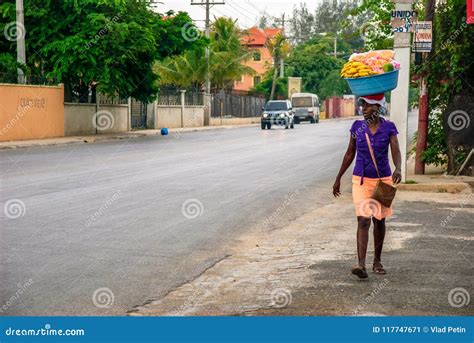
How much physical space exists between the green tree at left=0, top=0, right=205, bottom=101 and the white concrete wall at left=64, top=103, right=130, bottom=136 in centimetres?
104

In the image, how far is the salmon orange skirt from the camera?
7438 millimetres

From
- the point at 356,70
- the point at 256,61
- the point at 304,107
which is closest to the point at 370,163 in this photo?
the point at 356,70

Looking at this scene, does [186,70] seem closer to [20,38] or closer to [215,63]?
[215,63]

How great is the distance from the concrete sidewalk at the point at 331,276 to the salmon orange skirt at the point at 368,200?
603 millimetres

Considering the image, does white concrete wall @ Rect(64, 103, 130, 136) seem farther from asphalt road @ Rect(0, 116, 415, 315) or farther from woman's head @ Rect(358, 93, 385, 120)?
woman's head @ Rect(358, 93, 385, 120)

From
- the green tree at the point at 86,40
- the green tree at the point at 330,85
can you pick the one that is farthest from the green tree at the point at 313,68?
the green tree at the point at 86,40

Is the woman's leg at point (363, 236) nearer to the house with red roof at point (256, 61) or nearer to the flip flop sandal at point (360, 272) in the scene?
the flip flop sandal at point (360, 272)

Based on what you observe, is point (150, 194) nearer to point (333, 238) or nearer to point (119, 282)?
point (333, 238)

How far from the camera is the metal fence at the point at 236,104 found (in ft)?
199

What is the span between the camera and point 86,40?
107ft

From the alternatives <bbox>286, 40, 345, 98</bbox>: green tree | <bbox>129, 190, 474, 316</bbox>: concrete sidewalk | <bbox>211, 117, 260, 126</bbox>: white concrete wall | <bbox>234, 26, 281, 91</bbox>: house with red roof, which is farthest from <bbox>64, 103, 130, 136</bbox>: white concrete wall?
<bbox>234, 26, 281, 91</bbox>: house with red roof

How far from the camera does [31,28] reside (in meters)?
33.9

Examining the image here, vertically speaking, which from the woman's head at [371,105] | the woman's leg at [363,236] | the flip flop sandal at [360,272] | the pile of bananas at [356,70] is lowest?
the flip flop sandal at [360,272]

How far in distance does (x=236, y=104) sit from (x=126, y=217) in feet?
180
